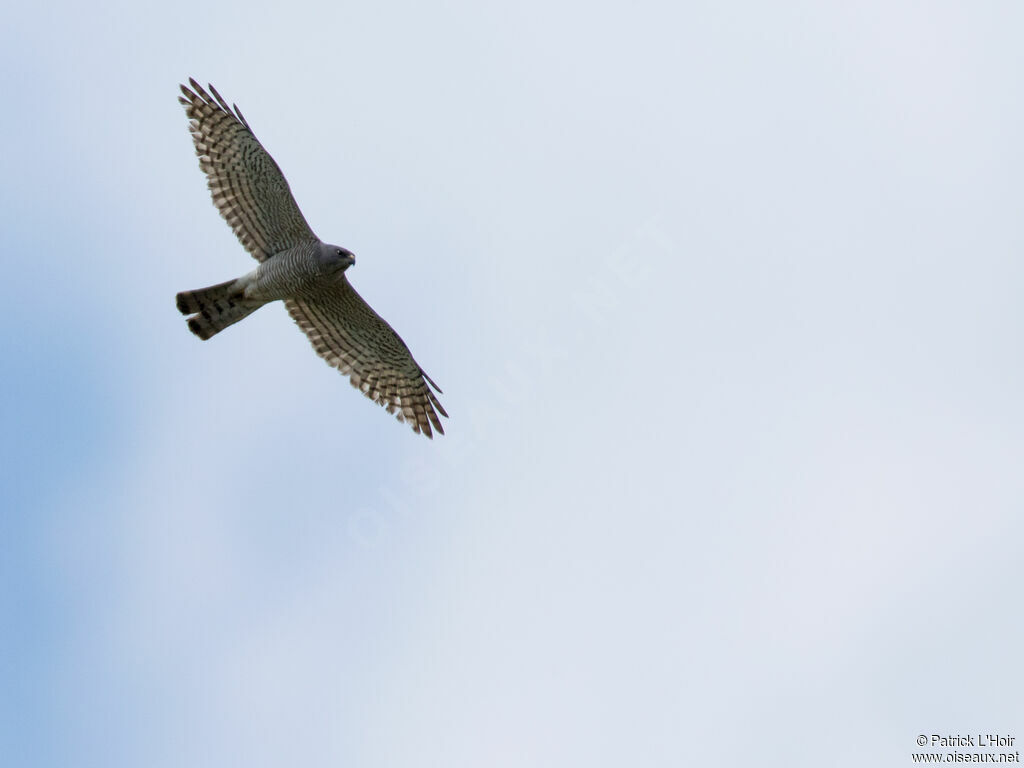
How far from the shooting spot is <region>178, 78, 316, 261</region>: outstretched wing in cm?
1567

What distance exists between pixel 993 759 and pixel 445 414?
26.1 feet

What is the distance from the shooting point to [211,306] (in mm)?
15719

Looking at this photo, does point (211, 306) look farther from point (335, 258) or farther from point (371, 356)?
point (371, 356)

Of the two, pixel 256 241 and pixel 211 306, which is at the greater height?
pixel 256 241

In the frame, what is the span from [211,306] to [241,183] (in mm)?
1608

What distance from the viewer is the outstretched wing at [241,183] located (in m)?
15.7

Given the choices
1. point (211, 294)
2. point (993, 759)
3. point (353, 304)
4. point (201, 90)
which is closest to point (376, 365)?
point (353, 304)

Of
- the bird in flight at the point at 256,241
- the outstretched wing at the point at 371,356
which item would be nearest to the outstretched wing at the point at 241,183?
the bird in flight at the point at 256,241

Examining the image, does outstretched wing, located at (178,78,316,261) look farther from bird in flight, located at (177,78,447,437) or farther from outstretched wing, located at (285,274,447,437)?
outstretched wing, located at (285,274,447,437)

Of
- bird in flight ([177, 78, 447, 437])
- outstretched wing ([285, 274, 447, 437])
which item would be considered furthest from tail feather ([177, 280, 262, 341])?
outstretched wing ([285, 274, 447, 437])

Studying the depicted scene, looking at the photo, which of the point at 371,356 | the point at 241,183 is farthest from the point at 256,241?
the point at 371,356

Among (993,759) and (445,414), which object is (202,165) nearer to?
(445,414)

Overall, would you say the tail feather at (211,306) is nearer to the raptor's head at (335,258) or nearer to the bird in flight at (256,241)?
the bird in flight at (256,241)

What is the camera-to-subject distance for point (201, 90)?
1596 centimetres
